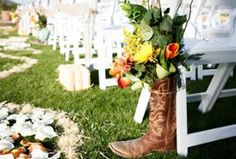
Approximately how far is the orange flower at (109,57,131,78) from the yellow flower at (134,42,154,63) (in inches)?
4.6

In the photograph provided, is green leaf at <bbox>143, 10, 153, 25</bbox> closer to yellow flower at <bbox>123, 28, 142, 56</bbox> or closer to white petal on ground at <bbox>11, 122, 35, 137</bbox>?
yellow flower at <bbox>123, 28, 142, 56</bbox>

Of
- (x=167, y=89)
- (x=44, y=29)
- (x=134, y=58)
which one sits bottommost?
(x=44, y=29)

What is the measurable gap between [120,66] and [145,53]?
22 centimetres

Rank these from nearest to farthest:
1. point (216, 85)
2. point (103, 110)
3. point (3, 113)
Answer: point (216, 85) < point (3, 113) < point (103, 110)

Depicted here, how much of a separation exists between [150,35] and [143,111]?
2.64ft

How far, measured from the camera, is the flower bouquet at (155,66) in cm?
222

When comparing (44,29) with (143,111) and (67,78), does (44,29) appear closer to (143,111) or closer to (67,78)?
(67,78)

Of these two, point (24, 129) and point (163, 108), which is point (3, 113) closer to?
point (24, 129)

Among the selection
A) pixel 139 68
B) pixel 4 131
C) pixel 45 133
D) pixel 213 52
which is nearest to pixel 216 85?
pixel 213 52

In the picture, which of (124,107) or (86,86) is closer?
(124,107)

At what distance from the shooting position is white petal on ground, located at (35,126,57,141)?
2.58 m

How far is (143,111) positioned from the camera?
9.50 feet

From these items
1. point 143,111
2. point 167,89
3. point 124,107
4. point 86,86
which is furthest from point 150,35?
point 86,86

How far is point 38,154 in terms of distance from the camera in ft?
7.48
